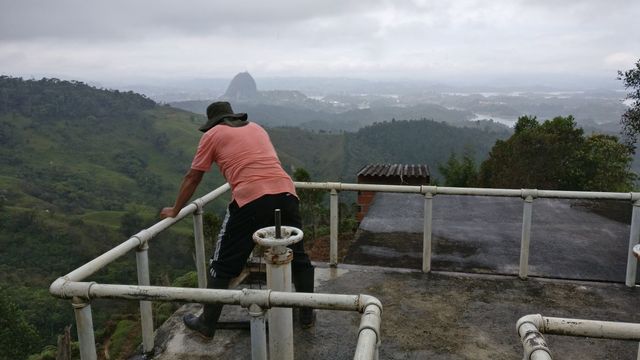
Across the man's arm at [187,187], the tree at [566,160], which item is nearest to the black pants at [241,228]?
the man's arm at [187,187]

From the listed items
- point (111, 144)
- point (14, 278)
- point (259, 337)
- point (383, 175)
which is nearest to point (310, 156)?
point (111, 144)

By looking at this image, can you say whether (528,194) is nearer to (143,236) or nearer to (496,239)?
(496,239)

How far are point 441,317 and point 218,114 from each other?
7.17ft

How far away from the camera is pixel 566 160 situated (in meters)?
18.5

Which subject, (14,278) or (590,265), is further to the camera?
(14,278)

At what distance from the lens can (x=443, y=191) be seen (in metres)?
4.23

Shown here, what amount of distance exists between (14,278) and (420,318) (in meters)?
51.7

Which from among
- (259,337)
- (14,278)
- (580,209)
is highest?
(259,337)

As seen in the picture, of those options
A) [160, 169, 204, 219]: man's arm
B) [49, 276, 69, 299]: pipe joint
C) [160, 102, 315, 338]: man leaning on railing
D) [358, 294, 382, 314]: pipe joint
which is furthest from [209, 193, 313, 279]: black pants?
[358, 294, 382, 314]: pipe joint

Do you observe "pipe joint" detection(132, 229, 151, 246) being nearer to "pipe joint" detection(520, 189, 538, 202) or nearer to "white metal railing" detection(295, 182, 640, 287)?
"white metal railing" detection(295, 182, 640, 287)

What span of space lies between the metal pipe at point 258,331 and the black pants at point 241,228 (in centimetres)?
118

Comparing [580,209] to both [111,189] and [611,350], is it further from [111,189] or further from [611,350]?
[111,189]

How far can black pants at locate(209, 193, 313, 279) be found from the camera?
3110mm

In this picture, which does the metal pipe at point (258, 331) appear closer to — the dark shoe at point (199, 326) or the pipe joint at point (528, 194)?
the dark shoe at point (199, 326)
